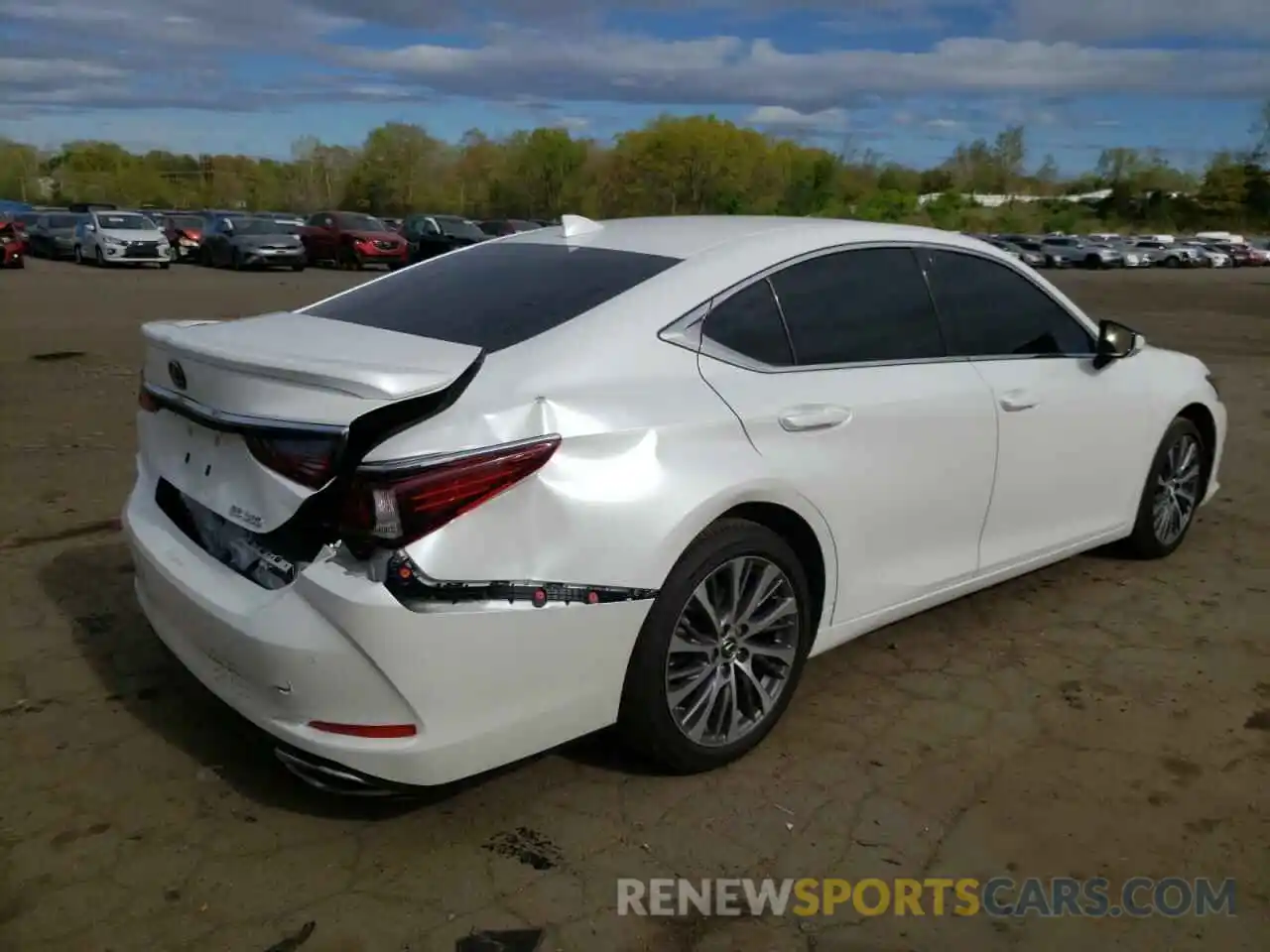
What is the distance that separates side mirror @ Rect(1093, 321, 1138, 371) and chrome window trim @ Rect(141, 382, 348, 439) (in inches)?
133

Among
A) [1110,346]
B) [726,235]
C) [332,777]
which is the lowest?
[332,777]

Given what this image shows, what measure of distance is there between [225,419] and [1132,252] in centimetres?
5751

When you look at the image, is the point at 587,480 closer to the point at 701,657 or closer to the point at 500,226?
the point at 701,657

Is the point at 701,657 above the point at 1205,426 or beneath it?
beneath

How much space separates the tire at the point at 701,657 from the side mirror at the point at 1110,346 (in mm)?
2004

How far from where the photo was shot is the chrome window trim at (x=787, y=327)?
328 centimetres

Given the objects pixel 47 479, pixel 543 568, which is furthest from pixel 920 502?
pixel 47 479

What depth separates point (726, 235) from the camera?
3.74 meters

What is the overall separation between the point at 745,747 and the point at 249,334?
1971 mm

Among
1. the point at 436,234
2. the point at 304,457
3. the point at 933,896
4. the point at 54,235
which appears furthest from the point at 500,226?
the point at 933,896

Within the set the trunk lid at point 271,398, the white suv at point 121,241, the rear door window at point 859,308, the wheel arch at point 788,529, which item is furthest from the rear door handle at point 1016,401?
the white suv at point 121,241

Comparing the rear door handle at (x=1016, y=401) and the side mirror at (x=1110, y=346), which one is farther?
the side mirror at (x=1110, y=346)

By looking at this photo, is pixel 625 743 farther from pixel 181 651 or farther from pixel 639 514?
pixel 181 651

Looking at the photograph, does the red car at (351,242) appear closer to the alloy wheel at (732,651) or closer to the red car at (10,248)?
the red car at (10,248)
